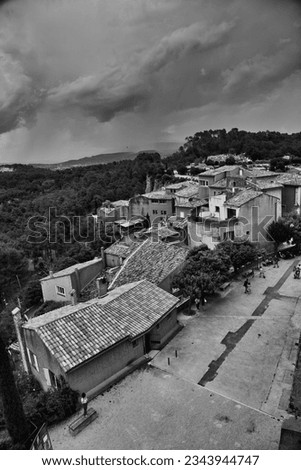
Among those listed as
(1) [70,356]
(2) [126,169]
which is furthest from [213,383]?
(2) [126,169]

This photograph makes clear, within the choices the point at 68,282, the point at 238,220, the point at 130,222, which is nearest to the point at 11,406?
the point at 68,282

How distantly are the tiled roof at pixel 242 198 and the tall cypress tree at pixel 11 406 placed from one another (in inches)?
748

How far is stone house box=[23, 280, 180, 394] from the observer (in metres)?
9.74

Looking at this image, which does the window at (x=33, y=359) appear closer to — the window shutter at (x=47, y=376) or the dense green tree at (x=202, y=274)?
the window shutter at (x=47, y=376)

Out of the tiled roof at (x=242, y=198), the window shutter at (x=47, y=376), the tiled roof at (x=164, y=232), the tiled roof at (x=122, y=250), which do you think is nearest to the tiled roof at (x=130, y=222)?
the tiled roof at (x=164, y=232)

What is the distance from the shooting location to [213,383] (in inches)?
408

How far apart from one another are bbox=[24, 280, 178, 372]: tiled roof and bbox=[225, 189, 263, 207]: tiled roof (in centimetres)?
1287

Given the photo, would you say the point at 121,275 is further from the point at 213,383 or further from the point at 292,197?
the point at 292,197

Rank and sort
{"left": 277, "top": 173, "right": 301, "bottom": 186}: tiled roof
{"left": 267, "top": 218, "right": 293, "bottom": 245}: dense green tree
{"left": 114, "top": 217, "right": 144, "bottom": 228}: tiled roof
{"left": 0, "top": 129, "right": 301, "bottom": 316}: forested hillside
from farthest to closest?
{"left": 114, "top": 217, "right": 144, "bottom": 228}: tiled roof, {"left": 0, "top": 129, "right": 301, "bottom": 316}: forested hillside, {"left": 277, "top": 173, "right": 301, "bottom": 186}: tiled roof, {"left": 267, "top": 218, "right": 293, "bottom": 245}: dense green tree

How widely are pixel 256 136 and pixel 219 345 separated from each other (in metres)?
75.7

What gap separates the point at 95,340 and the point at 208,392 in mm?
3478

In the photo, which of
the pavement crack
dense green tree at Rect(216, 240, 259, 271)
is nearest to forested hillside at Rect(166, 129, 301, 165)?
dense green tree at Rect(216, 240, 259, 271)

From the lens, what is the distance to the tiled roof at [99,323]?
32.3ft

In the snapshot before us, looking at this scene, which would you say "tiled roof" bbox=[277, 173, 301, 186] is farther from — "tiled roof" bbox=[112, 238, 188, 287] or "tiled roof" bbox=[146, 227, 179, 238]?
"tiled roof" bbox=[112, 238, 188, 287]
